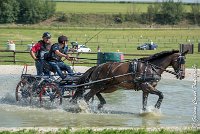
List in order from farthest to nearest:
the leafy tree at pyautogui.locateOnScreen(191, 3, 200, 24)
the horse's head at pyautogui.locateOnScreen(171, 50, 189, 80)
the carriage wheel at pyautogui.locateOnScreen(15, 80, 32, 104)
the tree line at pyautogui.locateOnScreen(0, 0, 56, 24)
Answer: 1. the leafy tree at pyautogui.locateOnScreen(191, 3, 200, 24)
2. the tree line at pyautogui.locateOnScreen(0, 0, 56, 24)
3. the carriage wheel at pyautogui.locateOnScreen(15, 80, 32, 104)
4. the horse's head at pyautogui.locateOnScreen(171, 50, 189, 80)

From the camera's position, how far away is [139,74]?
16.1 m

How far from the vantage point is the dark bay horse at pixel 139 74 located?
1606 centimetres

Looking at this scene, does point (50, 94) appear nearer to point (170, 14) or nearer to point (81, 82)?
point (81, 82)

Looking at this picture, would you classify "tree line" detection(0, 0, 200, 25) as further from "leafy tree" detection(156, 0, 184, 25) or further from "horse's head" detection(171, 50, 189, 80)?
"horse's head" detection(171, 50, 189, 80)

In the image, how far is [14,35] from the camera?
83.3 meters

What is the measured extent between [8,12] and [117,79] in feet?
344

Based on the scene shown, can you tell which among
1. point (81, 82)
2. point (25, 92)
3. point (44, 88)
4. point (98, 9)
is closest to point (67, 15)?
point (98, 9)

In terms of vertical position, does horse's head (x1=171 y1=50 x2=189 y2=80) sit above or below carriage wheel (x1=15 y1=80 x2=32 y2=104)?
above

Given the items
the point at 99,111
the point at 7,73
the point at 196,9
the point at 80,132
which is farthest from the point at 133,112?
the point at 196,9

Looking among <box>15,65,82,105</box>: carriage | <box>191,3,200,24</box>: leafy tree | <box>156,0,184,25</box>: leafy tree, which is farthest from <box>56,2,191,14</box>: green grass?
<box>15,65,82,105</box>: carriage

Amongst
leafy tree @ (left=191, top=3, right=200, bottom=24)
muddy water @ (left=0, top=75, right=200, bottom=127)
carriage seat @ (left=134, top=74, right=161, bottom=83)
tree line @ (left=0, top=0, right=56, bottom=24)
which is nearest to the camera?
muddy water @ (left=0, top=75, right=200, bottom=127)

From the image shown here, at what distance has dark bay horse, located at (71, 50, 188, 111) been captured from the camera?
1606cm

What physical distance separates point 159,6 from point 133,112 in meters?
132

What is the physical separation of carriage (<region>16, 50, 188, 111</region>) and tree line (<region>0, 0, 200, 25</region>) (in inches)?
3845
